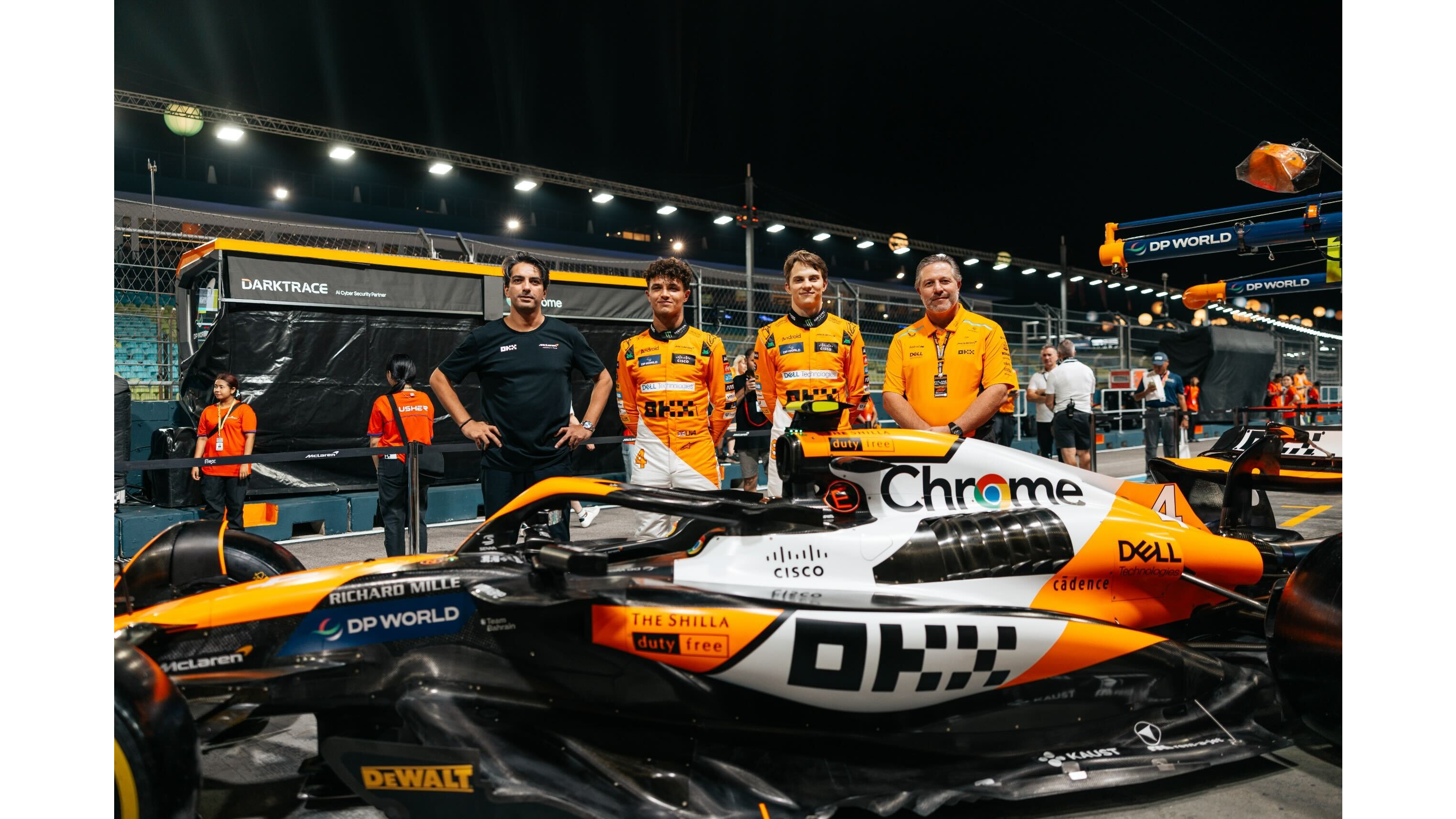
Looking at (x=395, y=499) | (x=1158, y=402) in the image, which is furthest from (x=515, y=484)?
(x=1158, y=402)

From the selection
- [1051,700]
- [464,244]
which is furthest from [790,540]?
[464,244]

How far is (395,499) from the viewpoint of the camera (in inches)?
234

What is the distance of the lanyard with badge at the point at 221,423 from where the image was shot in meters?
6.68

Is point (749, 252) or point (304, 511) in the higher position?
point (749, 252)

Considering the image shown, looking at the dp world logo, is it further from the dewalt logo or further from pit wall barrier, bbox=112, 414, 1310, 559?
pit wall barrier, bbox=112, 414, 1310, 559

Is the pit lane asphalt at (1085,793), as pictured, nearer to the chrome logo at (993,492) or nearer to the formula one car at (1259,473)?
the chrome logo at (993,492)

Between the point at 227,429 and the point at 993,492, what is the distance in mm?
6037

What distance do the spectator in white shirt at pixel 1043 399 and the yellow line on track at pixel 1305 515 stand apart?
287 centimetres

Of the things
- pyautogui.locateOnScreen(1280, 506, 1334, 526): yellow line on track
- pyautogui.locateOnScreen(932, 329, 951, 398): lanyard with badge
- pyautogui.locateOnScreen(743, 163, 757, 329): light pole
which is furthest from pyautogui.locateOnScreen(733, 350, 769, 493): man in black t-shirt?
pyautogui.locateOnScreen(1280, 506, 1334, 526): yellow line on track

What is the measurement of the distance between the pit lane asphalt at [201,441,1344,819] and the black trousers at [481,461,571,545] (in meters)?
1.27

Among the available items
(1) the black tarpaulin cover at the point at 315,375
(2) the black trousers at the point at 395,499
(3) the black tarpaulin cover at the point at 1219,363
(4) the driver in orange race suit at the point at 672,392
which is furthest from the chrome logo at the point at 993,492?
(3) the black tarpaulin cover at the point at 1219,363

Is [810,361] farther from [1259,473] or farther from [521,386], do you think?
[1259,473]

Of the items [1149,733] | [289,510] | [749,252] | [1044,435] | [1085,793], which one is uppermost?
[749,252]

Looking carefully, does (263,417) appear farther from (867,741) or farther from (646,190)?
(646,190)
